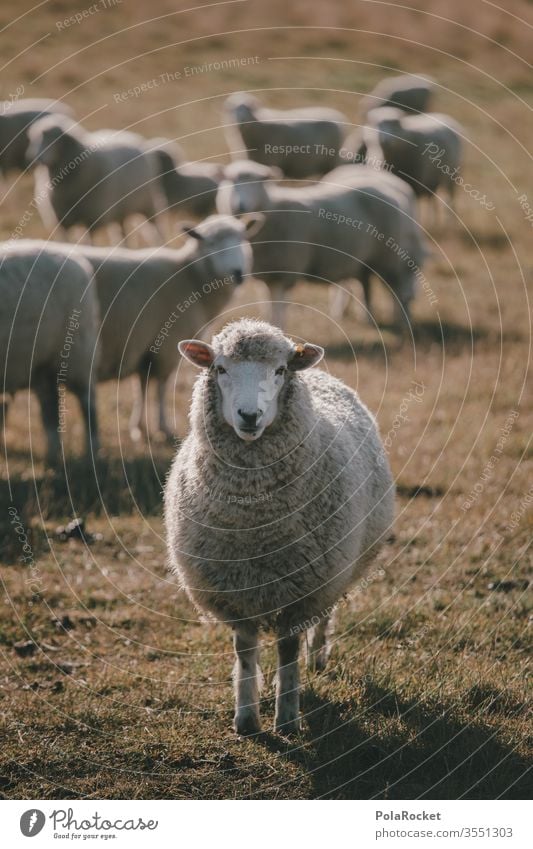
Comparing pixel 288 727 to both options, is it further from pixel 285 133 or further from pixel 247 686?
pixel 285 133

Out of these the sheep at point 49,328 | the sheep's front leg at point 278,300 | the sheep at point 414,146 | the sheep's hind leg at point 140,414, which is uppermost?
the sheep at point 414,146

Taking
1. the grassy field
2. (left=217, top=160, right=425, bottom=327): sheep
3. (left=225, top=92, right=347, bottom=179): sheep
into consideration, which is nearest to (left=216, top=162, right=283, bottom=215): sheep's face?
(left=217, top=160, right=425, bottom=327): sheep

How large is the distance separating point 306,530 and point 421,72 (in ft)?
81.3

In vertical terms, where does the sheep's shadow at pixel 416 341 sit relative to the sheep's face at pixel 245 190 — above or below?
below

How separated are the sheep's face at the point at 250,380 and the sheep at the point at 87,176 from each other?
8346mm

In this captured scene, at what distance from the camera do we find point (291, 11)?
21609 mm

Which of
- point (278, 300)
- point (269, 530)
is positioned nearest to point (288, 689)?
point (269, 530)

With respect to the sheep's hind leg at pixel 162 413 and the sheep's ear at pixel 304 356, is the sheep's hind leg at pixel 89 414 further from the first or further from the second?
the sheep's ear at pixel 304 356

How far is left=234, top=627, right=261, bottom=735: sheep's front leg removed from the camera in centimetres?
459

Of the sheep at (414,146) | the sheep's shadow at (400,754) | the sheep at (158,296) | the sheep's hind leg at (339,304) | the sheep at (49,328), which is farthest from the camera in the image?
the sheep at (414,146)

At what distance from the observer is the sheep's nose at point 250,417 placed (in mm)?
4133

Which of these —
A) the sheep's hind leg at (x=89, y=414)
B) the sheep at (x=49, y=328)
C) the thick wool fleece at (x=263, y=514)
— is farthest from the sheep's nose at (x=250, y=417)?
the sheep's hind leg at (x=89, y=414)

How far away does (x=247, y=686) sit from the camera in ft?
15.1

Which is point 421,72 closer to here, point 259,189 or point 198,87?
point 198,87
